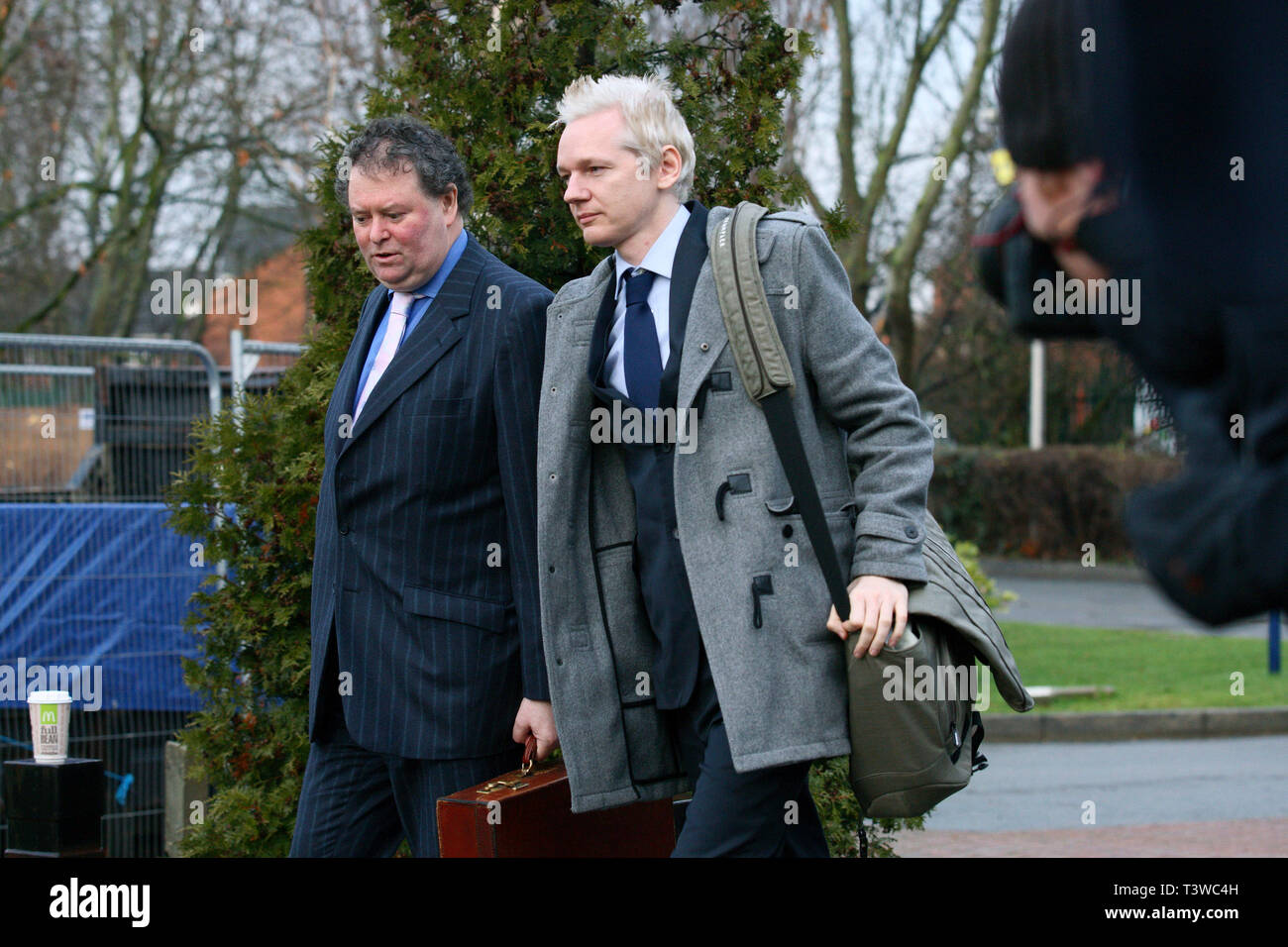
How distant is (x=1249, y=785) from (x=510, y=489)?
21.7ft

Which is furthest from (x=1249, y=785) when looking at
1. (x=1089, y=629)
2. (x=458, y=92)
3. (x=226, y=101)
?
(x=226, y=101)

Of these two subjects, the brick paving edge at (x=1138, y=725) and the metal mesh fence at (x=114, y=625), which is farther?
the brick paving edge at (x=1138, y=725)

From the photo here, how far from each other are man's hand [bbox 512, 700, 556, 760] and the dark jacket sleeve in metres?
0.03

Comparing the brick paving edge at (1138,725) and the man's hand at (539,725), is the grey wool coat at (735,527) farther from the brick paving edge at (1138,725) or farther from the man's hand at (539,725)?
the brick paving edge at (1138,725)

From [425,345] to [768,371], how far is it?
0.92 meters

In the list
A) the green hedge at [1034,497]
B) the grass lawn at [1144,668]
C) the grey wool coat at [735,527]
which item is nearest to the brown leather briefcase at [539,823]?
the grey wool coat at [735,527]

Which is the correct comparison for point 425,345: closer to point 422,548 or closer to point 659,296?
point 422,548

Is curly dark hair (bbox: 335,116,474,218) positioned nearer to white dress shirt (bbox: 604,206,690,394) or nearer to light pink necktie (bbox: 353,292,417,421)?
light pink necktie (bbox: 353,292,417,421)

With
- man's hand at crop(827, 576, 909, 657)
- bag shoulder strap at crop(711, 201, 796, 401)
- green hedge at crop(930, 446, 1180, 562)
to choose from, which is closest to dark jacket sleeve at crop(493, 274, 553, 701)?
bag shoulder strap at crop(711, 201, 796, 401)

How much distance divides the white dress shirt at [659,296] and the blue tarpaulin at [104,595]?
4.13 metres

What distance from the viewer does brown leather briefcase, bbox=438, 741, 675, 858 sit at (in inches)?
126

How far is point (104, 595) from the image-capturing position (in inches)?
275

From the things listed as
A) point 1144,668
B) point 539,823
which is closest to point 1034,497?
point 1144,668

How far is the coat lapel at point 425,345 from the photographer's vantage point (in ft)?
11.4
